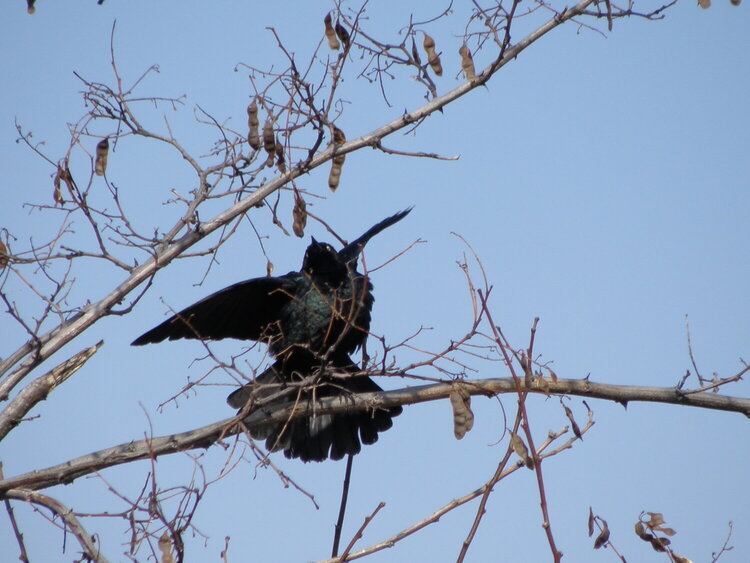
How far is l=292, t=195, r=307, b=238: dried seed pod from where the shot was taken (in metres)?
3.76

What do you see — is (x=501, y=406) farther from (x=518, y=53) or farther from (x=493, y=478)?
(x=518, y=53)

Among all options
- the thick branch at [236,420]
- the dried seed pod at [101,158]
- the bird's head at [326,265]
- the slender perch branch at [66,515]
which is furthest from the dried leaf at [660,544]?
the bird's head at [326,265]

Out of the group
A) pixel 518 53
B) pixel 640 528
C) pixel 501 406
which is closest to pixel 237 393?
pixel 501 406

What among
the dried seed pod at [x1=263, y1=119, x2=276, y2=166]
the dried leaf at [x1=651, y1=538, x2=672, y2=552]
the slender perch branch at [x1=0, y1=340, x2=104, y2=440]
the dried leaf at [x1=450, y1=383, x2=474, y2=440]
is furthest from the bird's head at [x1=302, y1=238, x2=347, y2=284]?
the dried leaf at [x1=651, y1=538, x2=672, y2=552]

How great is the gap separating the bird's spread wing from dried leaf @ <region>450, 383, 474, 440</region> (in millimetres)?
1712

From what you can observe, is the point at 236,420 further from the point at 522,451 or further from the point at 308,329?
the point at 308,329

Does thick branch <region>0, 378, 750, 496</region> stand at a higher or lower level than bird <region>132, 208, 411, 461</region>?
lower

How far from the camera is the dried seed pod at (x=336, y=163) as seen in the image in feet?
12.1

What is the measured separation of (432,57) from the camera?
382 cm

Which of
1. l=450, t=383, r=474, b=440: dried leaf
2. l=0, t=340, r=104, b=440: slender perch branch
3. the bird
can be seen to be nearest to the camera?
l=450, t=383, r=474, b=440: dried leaf

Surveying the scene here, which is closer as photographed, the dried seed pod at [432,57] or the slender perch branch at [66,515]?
the slender perch branch at [66,515]

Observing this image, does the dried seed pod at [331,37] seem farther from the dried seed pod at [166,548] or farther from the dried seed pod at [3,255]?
the dried seed pod at [166,548]

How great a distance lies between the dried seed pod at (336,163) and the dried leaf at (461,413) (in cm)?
99

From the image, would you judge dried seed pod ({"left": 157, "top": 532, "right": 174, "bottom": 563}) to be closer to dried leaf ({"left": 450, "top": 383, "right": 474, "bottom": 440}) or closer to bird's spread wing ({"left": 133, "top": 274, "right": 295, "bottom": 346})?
dried leaf ({"left": 450, "top": 383, "right": 474, "bottom": 440})
